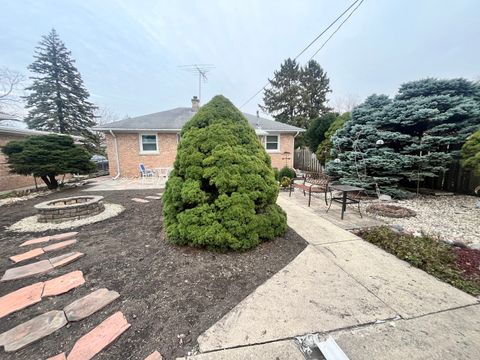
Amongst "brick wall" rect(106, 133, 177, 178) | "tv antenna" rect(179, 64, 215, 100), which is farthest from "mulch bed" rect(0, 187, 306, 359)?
"tv antenna" rect(179, 64, 215, 100)

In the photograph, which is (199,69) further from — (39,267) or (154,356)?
(154,356)

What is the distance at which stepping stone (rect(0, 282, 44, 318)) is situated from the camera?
75.5 inches

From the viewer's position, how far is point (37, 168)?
7258 millimetres

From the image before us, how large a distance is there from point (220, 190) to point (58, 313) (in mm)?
2121

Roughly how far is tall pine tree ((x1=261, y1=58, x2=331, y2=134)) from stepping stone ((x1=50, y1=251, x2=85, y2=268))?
77.6 ft

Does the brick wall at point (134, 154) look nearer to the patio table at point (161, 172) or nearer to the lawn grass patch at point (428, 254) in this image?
the patio table at point (161, 172)

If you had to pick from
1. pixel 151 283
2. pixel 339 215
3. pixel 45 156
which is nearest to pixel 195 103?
pixel 45 156

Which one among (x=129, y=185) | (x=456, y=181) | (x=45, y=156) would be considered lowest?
(x=129, y=185)

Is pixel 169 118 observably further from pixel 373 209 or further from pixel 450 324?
pixel 450 324

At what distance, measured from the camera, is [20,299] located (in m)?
2.04

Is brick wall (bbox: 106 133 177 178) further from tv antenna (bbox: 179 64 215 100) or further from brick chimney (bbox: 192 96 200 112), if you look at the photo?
tv antenna (bbox: 179 64 215 100)

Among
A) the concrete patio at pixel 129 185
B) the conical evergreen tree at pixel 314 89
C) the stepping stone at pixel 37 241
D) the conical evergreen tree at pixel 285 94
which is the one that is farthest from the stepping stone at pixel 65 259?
the conical evergreen tree at pixel 314 89

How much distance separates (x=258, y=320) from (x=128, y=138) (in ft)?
38.3

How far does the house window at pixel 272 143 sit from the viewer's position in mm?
13047
